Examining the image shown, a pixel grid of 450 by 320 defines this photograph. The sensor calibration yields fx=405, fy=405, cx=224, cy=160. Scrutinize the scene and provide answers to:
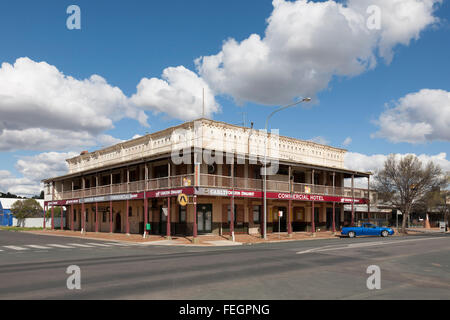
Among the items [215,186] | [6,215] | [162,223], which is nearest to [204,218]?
[215,186]

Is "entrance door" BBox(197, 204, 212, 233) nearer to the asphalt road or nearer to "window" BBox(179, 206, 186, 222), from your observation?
"window" BBox(179, 206, 186, 222)

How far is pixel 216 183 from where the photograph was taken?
1324 inches

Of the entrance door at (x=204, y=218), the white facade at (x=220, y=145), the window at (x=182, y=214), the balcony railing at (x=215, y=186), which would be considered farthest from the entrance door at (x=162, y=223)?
the white facade at (x=220, y=145)

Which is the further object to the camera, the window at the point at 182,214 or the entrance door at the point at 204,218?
the window at the point at 182,214

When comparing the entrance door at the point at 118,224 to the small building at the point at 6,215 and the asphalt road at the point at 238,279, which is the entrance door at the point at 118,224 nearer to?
the asphalt road at the point at 238,279

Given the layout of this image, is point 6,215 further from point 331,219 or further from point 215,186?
point 215,186

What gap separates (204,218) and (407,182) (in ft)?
83.8

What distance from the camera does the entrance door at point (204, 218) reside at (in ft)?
107

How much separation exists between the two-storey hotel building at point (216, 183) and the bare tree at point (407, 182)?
4.01 m
